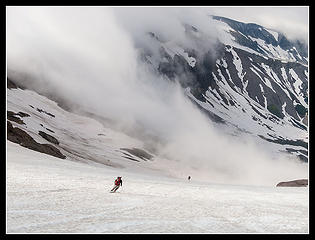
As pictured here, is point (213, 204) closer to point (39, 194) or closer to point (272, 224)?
point (272, 224)

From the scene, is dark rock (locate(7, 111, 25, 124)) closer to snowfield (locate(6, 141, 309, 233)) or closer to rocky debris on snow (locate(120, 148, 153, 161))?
rocky debris on snow (locate(120, 148, 153, 161))

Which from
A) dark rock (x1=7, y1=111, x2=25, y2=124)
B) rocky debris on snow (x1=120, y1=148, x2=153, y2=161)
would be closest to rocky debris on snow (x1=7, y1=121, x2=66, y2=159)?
dark rock (x1=7, y1=111, x2=25, y2=124)

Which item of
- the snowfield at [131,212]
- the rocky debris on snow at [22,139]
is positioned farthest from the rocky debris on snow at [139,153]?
the snowfield at [131,212]

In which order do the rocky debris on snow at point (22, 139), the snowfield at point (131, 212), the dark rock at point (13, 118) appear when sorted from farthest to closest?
the dark rock at point (13, 118) → the rocky debris on snow at point (22, 139) → the snowfield at point (131, 212)

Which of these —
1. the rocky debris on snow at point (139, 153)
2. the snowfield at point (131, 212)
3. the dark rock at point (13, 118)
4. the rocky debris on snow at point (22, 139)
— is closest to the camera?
the snowfield at point (131, 212)

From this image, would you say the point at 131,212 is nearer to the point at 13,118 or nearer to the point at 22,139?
the point at 22,139

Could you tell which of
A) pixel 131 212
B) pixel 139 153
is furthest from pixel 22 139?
pixel 139 153

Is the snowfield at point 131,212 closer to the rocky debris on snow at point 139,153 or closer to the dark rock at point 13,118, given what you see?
the dark rock at point 13,118

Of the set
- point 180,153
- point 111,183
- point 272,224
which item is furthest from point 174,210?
point 180,153

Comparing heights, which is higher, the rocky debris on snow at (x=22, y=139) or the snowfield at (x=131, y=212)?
the rocky debris on snow at (x=22, y=139)

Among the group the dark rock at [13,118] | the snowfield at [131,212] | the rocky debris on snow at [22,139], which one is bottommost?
the snowfield at [131,212]

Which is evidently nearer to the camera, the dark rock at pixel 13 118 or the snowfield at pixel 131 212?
the snowfield at pixel 131 212

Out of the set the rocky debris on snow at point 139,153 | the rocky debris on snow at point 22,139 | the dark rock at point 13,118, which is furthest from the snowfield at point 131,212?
the rocky debris on snow at point 139,153

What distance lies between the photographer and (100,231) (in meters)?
15.1
